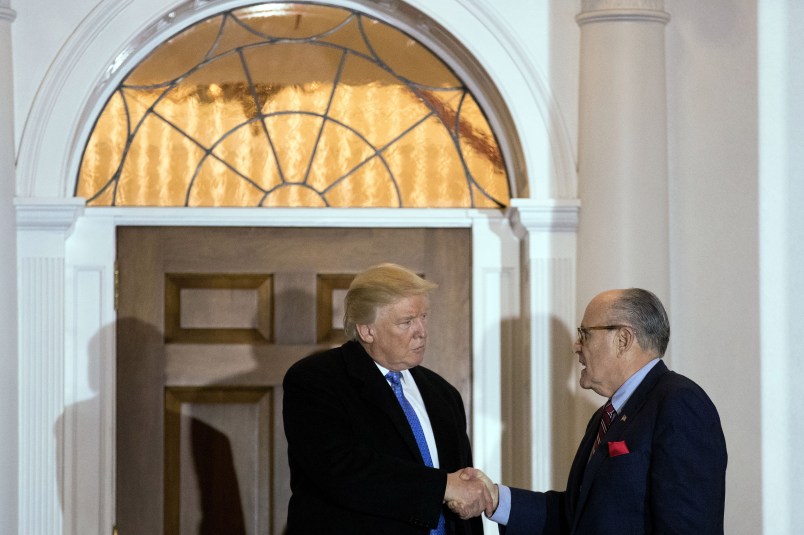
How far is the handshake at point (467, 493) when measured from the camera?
3193 millimetres

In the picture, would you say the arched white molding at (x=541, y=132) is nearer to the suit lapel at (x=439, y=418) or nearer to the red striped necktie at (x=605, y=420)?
the suit lapel at (x=439, y=418)

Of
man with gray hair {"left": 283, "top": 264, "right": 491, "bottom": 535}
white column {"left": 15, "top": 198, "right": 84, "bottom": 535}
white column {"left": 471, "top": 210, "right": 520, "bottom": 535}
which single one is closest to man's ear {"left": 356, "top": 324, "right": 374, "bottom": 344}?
man with gray hair {"left": 283, "top": 264, "right": 491, "bottom": 535}

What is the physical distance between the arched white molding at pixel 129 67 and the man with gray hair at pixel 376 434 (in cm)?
117

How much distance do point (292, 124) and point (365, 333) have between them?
1420 millimetres

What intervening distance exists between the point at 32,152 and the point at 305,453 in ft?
5.73

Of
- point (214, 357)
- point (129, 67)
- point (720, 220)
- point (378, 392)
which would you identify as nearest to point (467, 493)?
point (378, 392)

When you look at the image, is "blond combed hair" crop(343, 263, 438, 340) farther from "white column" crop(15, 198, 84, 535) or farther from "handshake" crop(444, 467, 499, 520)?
"white column" crop(15, 198, 84, 535)

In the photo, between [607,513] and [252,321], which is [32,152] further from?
[607,513]

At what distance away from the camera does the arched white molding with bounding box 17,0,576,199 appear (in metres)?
4.22

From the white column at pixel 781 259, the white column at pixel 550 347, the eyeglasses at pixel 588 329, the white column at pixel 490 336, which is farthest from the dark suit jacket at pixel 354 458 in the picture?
the white column at pixel 781 259

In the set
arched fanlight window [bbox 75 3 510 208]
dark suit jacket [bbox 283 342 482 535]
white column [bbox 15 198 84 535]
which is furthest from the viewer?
arched fanlight window [bbox 75 3 510 208]

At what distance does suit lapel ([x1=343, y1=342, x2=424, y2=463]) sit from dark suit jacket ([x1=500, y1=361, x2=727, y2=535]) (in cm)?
53

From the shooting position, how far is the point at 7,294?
409 cm

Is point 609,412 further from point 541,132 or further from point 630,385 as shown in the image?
point 541,132
